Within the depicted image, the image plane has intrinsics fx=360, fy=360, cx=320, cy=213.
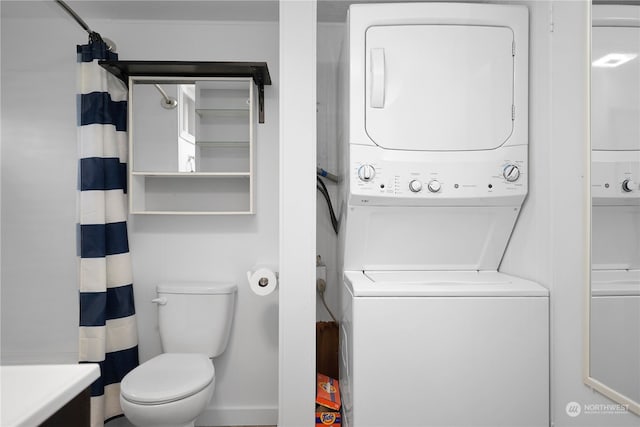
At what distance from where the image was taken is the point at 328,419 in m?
1.63

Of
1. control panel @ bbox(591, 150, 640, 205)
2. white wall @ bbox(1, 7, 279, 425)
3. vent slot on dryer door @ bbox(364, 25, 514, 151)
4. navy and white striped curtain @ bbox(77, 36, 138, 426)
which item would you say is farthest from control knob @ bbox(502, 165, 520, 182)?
navy and white striped curtain @ bbox(77, 36, 138, 426)

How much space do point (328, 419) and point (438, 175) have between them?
3.91 feet

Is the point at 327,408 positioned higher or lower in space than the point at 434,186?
lower

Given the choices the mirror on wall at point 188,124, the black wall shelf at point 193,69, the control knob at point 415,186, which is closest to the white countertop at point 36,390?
the control knob at point 415,186

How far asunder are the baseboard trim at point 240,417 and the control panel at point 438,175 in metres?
1.52

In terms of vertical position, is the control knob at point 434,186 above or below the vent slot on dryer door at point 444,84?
below

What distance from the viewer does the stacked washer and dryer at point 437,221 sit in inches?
51.6

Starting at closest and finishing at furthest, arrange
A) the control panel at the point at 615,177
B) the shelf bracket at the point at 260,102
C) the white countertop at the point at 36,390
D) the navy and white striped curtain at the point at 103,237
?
the white countertop at the point at 36,390 < the control panel at the point at 615,177 < the navy and white striped curtain at the point at 103,237 < the shelf bracket at the point at 260,102

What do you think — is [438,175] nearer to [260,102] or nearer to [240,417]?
[260,102]

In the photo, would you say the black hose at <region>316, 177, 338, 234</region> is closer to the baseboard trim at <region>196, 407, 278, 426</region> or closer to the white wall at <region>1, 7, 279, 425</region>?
the white wall at <region>1, 7, 279, 425</region>

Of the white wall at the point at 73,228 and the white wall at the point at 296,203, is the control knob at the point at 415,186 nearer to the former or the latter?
the white wall at the point at 296,203

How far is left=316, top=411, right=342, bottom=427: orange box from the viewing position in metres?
1.63

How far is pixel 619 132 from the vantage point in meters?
1.02

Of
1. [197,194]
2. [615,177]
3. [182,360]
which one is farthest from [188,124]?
[615,177]
